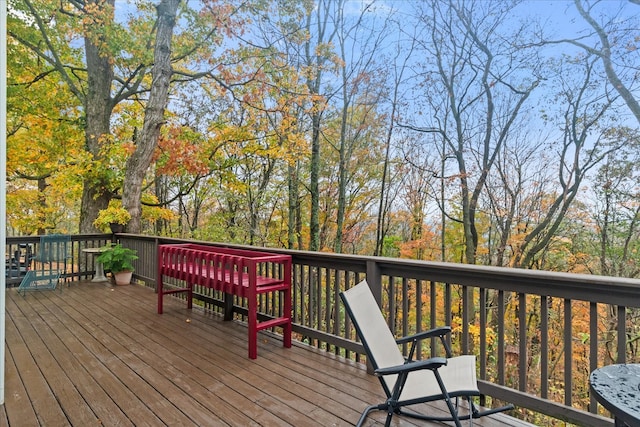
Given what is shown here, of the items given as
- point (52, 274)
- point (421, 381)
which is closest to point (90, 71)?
point (52, 274)

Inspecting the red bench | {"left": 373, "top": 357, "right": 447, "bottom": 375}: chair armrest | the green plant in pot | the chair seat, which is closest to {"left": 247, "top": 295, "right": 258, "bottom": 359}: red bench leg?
the red bench

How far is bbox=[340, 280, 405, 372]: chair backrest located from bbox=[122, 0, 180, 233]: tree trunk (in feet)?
22.7

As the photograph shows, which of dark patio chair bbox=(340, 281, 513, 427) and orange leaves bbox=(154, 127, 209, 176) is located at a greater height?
orange leaves bbox=(154, 127, 209, 176)

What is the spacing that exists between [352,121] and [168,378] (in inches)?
385

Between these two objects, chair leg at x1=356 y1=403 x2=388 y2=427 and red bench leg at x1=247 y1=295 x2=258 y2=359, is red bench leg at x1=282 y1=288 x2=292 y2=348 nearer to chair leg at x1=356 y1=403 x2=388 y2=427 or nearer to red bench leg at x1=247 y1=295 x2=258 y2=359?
red bench leg at x1=247 y1=295 x2=258 y2=359

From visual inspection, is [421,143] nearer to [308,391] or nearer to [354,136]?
[354,136]

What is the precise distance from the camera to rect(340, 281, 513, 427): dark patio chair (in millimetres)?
1771

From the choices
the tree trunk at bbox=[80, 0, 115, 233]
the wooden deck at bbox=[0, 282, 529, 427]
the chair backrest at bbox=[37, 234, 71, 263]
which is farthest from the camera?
the tree trunk at bbox=[80, 0, 115, 233]

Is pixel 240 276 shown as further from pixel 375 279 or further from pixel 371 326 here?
pixel 371 326

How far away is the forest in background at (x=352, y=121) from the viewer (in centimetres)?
801

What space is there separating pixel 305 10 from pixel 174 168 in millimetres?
6367

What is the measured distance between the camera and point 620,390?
4.04 ft

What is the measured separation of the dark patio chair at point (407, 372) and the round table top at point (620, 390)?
565 millimetres

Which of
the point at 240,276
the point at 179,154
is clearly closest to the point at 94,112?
the point at 179,154
